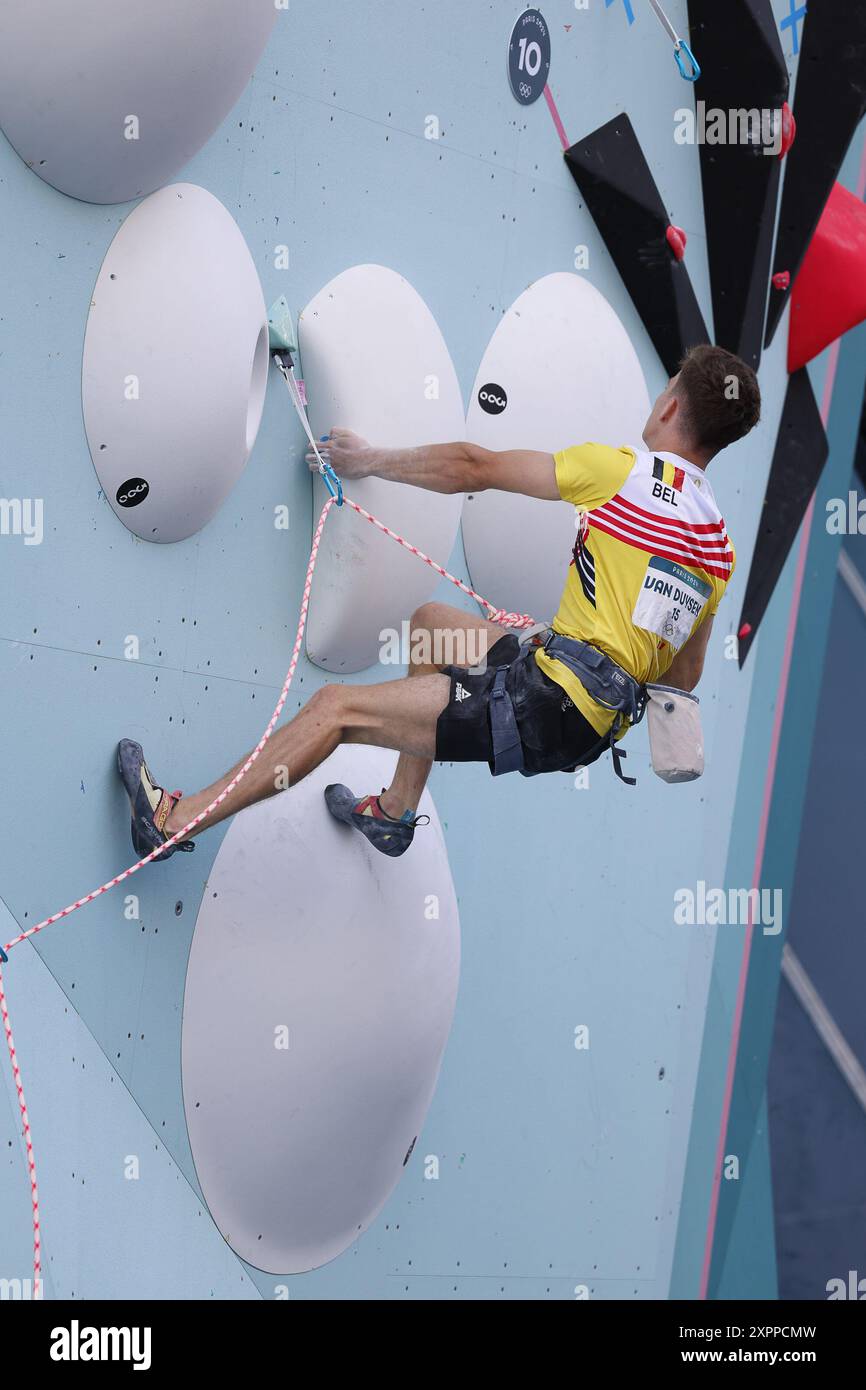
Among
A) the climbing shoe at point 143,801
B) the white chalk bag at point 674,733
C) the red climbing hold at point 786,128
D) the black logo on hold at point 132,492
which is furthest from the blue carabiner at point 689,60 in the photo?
the climbing shoe at point 143,801

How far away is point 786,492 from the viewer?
5391 mm

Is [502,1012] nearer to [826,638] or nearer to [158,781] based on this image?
[158,781]

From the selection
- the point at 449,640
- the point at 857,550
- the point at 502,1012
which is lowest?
the point at 502,1012

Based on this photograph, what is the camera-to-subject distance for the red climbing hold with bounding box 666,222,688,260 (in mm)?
4668

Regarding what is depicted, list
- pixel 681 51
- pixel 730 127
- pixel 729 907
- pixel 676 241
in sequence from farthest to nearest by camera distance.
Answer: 1. pixel 729 907
2. pixel 730 127
3. pixel 676 241
4. pixel 681 51

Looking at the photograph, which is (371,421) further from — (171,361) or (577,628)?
(577,628)

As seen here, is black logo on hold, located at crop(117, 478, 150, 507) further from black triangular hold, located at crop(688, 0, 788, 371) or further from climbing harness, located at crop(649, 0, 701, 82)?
black triangular hold, located at crop(688, 0, 788, 371)

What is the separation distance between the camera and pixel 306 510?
370 cm

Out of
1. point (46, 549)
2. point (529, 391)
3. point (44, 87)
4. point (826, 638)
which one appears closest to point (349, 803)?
point (46, 549)

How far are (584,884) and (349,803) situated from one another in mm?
1142

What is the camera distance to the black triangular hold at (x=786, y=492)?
208 inches

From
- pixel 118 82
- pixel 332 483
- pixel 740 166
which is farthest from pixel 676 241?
pixel 118 82

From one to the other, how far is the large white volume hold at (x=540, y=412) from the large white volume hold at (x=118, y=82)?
1171 mm

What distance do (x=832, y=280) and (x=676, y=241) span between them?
76 centimetres
